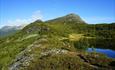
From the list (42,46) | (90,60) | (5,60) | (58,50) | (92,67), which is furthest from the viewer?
(5,60)

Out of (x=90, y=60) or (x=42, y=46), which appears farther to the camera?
(x=42, y=46)

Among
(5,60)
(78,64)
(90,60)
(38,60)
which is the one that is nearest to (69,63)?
(78,64)

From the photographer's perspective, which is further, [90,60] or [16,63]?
[16,63]

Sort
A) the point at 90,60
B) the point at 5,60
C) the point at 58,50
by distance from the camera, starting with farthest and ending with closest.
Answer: the point at 5,60 → the point at 58,50 → the point at 90,60

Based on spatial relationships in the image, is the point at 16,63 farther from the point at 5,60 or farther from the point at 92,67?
the point at 92,67

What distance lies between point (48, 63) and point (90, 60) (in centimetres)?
515

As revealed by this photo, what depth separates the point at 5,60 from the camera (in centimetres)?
3275

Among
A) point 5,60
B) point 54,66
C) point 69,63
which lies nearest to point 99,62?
point 69,63

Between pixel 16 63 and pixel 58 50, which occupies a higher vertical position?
pixel 58 50

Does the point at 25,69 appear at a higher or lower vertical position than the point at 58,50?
lower

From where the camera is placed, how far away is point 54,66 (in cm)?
2412

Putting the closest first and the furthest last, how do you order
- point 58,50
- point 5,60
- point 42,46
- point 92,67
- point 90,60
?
1. point 92,67
2. point 90,60
3. point 58,50
4. point 42,46
5. point 5,60

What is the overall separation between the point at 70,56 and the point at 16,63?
8.09m

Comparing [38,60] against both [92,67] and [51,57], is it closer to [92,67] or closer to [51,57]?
[51,57]
